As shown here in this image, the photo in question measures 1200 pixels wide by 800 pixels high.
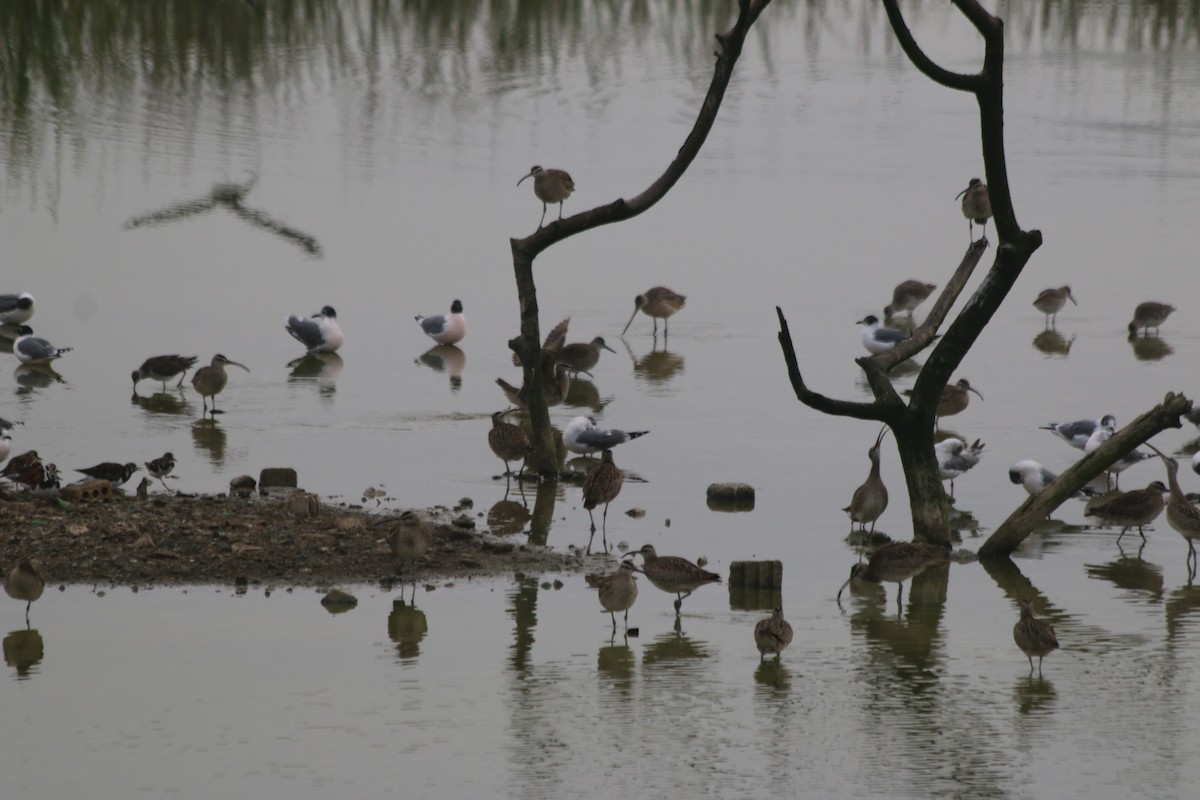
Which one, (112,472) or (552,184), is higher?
(552,184)

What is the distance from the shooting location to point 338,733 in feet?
23.5

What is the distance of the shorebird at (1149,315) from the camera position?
1756 cm

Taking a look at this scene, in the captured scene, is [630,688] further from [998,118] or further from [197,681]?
[998,118]

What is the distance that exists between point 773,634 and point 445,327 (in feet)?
31.0

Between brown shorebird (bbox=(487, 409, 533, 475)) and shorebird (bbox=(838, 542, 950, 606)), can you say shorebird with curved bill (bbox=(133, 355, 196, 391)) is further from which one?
shorebird (bbox=(838, 542, 950, 606))

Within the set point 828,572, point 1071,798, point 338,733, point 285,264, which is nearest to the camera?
point 1071,798

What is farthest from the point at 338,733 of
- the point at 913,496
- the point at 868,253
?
the point at 868,253

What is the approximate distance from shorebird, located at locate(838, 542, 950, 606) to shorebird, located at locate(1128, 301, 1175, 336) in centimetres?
905

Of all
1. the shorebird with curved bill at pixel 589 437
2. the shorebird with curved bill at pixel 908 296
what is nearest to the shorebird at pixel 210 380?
the shorebird with curved bill at pixel 589 437

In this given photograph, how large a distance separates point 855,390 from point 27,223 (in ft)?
40.5

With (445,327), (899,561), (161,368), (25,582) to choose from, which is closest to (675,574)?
(899,561)

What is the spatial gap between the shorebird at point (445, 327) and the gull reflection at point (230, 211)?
5.10 m

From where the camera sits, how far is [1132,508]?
10633 millimetres

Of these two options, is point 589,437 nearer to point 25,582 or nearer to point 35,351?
point 25,582
